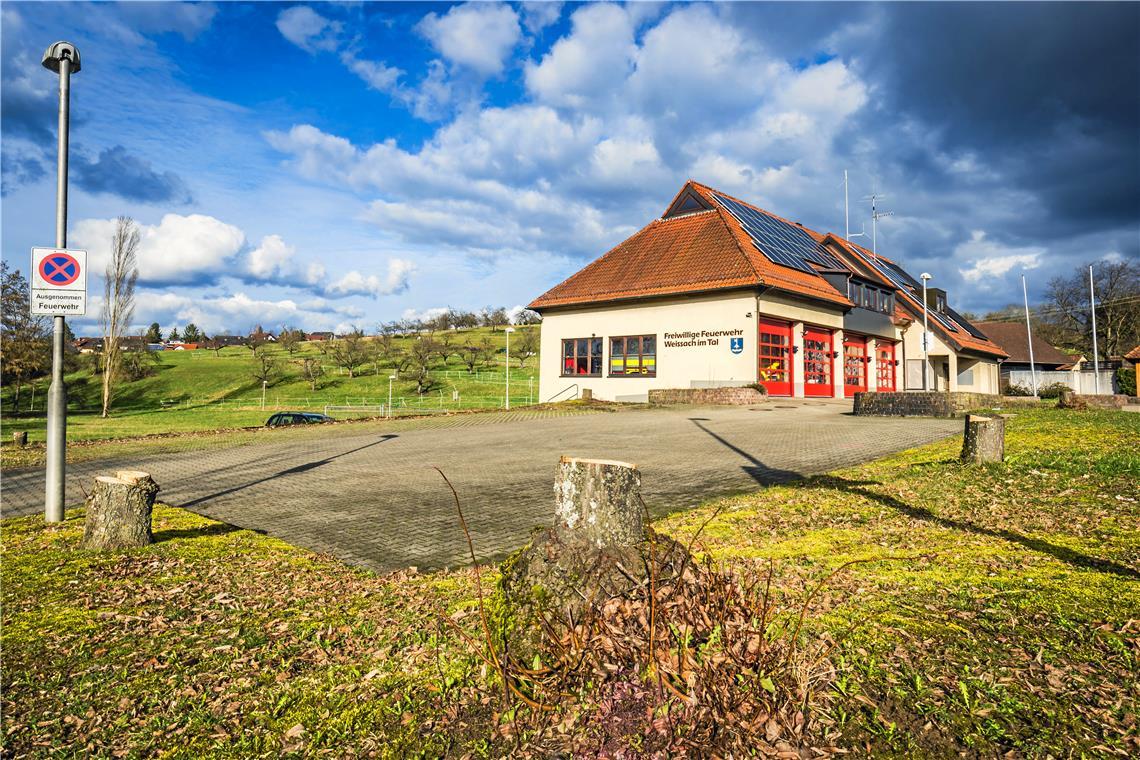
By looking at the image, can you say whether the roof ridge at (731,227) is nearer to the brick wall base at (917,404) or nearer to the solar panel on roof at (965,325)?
the brick wall base at (917,404)

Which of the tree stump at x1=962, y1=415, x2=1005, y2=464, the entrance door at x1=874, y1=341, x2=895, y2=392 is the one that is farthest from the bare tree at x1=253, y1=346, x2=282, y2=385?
the tree stump at x1=962, y1=415, x2=1005, y2=464

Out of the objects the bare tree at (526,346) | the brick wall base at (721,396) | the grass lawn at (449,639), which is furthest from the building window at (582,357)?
the bare tree at (526,346)

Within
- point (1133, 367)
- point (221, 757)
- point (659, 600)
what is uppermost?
point (1133, 367)

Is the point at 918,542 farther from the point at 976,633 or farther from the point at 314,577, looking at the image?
the point at 314,577

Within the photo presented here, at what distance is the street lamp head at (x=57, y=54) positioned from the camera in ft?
22.5

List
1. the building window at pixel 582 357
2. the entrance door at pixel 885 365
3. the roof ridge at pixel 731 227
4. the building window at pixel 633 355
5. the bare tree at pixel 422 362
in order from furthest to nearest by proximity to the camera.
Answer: the bare tree at pixel 422 362, the entrance door at pixel 885 365, the building window at pixel 582 357, the building window at pixel 633 355, the roof ridge at pixel 731 227

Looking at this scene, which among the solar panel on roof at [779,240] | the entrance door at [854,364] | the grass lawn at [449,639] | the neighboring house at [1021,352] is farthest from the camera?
the neighboring house at [1021,352]

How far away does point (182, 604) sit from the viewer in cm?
433

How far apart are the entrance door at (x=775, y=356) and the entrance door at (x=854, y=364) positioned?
237 inches

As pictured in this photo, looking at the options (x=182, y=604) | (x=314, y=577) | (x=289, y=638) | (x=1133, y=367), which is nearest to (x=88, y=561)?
(x=182, y=604)

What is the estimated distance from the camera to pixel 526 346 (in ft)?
266

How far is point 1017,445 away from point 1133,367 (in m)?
43.5

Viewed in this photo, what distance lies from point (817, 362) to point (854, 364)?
4740 mm

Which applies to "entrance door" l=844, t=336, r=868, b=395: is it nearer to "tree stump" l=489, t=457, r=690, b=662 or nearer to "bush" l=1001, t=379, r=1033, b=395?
"bush" l=1001, t=379, r=1033, b=395
